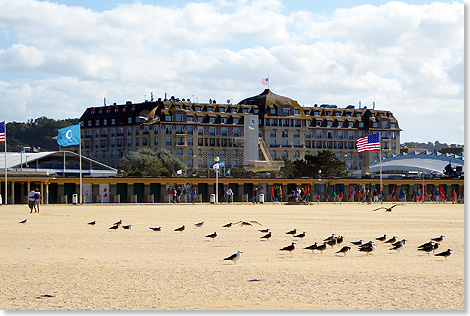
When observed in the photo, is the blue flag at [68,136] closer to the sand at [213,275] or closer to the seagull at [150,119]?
the sand at [213,275]

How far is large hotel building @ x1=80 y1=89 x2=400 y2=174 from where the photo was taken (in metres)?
132

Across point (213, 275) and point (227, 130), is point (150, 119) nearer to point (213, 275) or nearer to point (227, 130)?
point (227, 130)

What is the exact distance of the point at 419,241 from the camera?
25.6 m

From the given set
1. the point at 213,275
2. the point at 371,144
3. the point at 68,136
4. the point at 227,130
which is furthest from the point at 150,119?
the point at 213,275

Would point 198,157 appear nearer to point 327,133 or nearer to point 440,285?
point 327,133

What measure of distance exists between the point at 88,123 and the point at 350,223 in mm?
110856

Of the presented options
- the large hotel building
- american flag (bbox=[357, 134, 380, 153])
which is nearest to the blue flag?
american flag (bbox=[357, 134, 380, 153])

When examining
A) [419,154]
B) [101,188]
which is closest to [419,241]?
[101,188]

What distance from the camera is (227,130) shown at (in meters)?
136

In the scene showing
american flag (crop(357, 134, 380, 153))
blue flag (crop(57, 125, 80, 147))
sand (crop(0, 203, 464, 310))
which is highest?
blue flag (crop(57, 125, 80, 147))

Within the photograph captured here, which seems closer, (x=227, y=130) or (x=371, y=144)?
(x=371, y=144)

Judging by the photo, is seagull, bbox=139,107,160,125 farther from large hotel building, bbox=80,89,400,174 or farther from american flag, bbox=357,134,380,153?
american flag, bbox=357,134,380,153

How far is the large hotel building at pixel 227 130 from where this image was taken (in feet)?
432

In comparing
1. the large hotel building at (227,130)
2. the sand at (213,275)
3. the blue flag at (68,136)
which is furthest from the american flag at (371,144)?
the large hotel building at (227,130)
